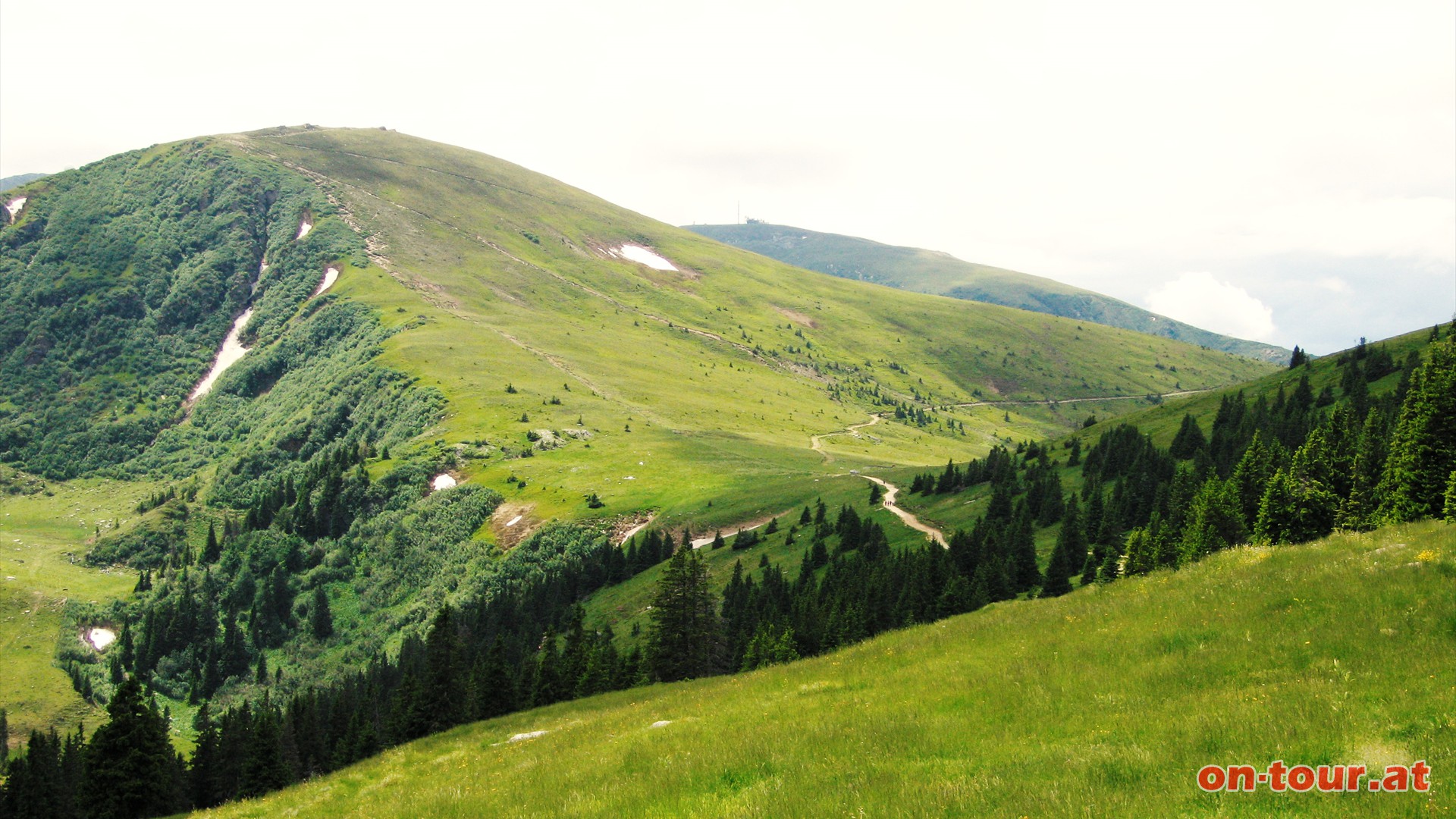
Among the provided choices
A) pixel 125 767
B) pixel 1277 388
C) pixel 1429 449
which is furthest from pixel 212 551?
pixel 1277 388

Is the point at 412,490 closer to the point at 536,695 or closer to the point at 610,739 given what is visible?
the point at 536,695

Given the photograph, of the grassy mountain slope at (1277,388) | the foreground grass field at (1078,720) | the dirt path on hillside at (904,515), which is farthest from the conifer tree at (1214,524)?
the grassy mountain slope at (1277,388)

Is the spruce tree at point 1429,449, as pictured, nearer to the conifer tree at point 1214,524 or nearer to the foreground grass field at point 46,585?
the conifer tree at point 1214,524

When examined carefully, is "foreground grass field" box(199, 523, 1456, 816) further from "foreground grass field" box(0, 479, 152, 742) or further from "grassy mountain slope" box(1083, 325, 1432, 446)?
"foreground grass field" box(0, 479, 152, 742)

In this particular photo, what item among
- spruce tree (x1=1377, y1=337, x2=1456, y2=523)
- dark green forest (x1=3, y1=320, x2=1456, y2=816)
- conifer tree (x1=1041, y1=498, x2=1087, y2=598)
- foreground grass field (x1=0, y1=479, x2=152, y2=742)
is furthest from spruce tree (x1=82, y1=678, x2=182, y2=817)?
foreground grass field (x1=0, y1=479, x2=152, y2=742)

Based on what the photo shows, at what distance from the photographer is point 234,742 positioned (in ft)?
228

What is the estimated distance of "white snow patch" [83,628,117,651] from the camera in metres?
123

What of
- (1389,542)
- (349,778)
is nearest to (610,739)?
(349,778)

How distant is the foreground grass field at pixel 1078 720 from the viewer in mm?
10305

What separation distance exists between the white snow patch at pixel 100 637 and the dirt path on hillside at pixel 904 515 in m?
129

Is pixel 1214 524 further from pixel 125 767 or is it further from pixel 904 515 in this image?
pixel 125 767

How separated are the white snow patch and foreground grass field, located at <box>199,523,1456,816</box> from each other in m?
134

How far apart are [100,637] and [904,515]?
13236 cm

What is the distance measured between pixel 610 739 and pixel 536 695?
1577 inches
